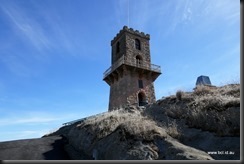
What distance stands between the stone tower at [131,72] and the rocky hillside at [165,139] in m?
15.1

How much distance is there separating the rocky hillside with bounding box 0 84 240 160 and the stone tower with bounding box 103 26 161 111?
15110mm

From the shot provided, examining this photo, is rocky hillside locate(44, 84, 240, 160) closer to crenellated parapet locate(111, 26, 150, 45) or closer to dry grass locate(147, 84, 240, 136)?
dry grass locate(147, 84, 240, 136)

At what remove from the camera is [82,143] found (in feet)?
34.6

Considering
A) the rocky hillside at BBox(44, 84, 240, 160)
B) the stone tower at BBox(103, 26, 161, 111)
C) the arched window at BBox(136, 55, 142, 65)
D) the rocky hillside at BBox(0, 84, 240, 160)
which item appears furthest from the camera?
the arched window at BBox(136, 55, 142, 65)

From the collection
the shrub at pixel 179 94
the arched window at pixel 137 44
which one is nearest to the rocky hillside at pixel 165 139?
the shrub at pixel 179 94

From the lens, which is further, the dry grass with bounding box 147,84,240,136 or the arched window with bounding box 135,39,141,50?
the arched window with bounding box 135,39,141,50

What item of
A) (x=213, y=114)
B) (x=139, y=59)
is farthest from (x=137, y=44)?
(x=213, y=114)

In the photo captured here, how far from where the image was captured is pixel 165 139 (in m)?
6.84

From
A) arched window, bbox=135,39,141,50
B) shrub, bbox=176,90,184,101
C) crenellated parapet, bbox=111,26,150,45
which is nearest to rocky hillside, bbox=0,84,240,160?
shrub, bbox=176,90,184,101

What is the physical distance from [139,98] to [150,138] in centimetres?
2115

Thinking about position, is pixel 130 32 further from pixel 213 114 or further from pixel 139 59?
pixel 213 114

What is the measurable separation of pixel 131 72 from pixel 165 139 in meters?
20.7

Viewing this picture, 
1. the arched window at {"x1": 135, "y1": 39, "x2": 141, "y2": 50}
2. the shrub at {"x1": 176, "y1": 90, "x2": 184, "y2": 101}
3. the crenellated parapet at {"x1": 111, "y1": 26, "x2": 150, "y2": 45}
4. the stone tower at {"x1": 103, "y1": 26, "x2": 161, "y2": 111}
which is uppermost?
the crenellated parapet at {"x1": 111, "y1": 26, "x2": 150, "y2": 45}

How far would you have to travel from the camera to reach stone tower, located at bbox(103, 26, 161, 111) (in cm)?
2659
